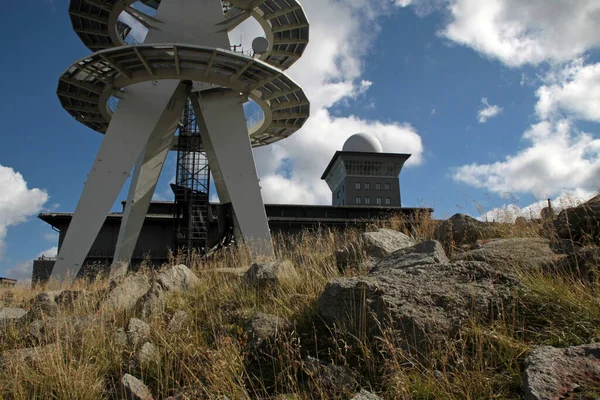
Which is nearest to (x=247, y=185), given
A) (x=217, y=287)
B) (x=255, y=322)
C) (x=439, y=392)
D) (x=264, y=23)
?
(x=264, y=23)

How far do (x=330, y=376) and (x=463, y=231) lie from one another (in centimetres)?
506

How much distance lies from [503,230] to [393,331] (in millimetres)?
4865

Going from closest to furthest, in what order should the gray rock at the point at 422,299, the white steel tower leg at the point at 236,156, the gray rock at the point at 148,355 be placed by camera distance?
the gray rock at the point at 422,299 → the gray rock at the point at 148,355 → the white steel tower leg at the point at 236,156

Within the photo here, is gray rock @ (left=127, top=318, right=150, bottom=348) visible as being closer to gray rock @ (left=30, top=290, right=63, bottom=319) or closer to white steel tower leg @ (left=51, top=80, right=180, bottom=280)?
gray rock @ (left=30, top=290, right=63, bottom=319)

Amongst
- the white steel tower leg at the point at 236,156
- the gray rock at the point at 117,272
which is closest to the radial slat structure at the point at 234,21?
the white steel tower leg at the point at 236,156

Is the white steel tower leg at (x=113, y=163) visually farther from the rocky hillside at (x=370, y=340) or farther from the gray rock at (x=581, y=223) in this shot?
the gray rock at (x=581, y=223)

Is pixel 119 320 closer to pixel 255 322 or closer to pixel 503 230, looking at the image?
pixel 255 322

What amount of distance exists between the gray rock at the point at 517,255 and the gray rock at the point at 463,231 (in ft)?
5.98

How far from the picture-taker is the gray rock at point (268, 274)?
261 inches

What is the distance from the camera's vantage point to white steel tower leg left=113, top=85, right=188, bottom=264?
2458 centimetres

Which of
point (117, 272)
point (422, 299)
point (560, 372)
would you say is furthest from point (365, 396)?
point (117, 272)

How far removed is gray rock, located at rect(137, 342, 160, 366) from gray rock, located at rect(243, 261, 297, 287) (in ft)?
6.84

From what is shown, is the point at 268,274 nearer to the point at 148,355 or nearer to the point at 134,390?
the point at 148,355

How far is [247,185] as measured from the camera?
24.2m
